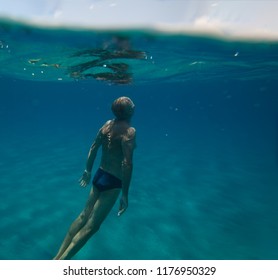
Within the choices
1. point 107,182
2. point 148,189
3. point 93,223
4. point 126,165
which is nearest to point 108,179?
point 107,182

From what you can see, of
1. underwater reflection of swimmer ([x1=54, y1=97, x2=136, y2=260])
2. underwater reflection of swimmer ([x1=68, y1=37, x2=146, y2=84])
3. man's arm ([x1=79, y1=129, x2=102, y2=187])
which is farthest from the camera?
underwater reflection of swimmer ([x1=68, y1=37, x2=146, y2=84])

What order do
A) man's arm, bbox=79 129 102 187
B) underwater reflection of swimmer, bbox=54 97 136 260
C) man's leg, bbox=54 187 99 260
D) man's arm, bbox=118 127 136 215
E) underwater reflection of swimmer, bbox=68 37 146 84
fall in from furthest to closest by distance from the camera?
underwater reflection of swimmer, bbox=68 37 146 84 → man's arm, bbox=79 129 102 187 → man's leg, bbox=54 187 99 260 → underwater reflection of swimmer, bbox=54 97 136 260 → man's arm, bbox=118 127 136 215

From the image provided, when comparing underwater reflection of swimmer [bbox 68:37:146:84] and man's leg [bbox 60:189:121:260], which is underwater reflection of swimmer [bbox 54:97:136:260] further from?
underwater reflection of swimmer [bbox 68:37:146:84]

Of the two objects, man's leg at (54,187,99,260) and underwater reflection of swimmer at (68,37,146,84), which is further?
underwater reflection of swimmer at (68,37,146,84)

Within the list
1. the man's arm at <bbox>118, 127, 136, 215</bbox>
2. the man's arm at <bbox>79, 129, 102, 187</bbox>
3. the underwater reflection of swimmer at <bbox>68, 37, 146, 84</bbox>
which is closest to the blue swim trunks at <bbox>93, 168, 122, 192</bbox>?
the man's arm at <bbox>118, 127, 136, 215</bbox>

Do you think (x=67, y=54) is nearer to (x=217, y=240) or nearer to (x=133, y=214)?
(x=133, y=214)

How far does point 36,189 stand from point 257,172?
550 inches

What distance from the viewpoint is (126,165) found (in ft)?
19.7

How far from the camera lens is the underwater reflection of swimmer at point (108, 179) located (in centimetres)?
619

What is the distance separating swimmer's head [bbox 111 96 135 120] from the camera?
6.41 metres

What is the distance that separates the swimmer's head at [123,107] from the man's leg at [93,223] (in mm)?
1756

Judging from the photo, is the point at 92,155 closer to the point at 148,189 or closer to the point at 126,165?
the point at 126,165

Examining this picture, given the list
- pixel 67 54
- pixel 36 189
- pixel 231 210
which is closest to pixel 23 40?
pixel 67 54

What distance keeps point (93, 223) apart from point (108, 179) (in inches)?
40.7
